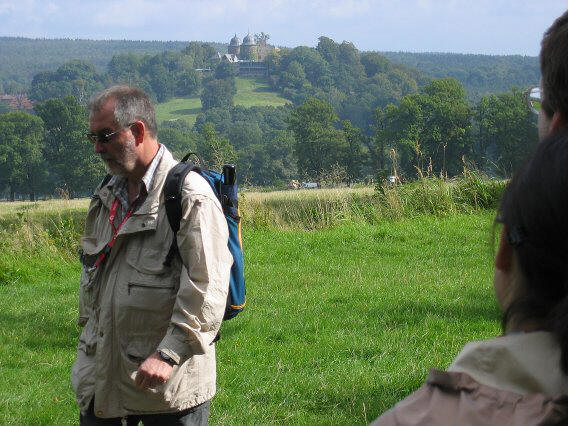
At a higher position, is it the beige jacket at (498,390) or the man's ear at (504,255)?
the man's ear at (504,255)

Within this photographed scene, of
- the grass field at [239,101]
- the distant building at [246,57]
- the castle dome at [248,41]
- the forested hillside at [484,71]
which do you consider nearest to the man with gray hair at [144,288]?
the forested hillside at [484,71]

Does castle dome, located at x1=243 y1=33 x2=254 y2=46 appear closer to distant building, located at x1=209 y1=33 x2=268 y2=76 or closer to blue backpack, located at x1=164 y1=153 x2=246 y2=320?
distant building, located at x1=209 y1=33 x2=268 y2=76

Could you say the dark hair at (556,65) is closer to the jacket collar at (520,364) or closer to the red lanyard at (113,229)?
the jacket collar at (520,364)

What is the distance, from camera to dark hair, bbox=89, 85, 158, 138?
337 centimetres

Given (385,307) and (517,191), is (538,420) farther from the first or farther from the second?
(385,307)

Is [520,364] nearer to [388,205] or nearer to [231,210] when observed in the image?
[231,210]

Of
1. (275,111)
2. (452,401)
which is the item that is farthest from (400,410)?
(275,111)

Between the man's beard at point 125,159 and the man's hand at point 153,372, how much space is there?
73 centimetres

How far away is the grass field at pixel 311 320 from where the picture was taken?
5.55 metres

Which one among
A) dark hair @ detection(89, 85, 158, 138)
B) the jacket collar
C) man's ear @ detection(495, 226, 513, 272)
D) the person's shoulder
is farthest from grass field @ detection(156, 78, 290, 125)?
the jacket collar

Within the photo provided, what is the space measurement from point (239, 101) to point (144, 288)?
370 ft

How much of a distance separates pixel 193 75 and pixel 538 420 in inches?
5078

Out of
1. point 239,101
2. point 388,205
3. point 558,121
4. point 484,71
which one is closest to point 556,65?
point 558,121

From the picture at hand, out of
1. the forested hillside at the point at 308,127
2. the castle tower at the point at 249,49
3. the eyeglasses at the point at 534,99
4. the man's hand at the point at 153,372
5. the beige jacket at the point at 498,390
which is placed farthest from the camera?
the castle tower at the point at 249,49
